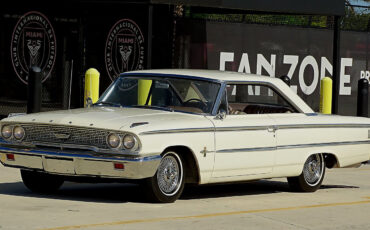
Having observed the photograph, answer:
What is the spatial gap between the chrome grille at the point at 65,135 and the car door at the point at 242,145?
140cm

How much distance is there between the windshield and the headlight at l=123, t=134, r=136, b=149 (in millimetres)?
1261

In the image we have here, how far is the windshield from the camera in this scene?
1107 centimetres

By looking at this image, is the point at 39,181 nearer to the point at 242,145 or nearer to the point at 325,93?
the point at 242,145

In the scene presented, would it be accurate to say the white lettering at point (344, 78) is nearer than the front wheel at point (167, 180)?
No

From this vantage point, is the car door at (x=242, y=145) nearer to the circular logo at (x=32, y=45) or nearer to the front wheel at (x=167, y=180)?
the front wheel at (x=167, y=180)

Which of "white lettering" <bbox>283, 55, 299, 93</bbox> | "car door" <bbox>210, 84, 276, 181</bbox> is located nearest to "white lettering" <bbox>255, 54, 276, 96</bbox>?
"white lettering" <bbox>283, 55, 299, 93</bbox>

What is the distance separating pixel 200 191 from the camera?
11844 millimetres

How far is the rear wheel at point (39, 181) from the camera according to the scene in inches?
425

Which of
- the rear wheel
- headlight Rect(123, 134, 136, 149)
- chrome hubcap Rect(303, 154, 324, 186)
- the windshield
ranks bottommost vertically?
the rear wheel

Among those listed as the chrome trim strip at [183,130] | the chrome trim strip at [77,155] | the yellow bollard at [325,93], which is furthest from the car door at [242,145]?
the yellow bollard at [325,93]

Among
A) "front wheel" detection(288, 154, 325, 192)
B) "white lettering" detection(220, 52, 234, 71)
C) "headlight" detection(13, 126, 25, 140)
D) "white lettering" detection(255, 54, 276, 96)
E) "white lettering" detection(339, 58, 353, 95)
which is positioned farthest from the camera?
"white lettering" detection(339, 58, 353, 95)

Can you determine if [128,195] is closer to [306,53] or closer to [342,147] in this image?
[342,147]

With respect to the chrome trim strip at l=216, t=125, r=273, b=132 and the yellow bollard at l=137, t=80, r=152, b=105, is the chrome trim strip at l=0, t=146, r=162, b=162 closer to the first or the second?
the chrome trim strip at l=216, t=125, r=273, b=132

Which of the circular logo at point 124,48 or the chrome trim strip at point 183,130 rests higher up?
the circular logo at point 124,48
